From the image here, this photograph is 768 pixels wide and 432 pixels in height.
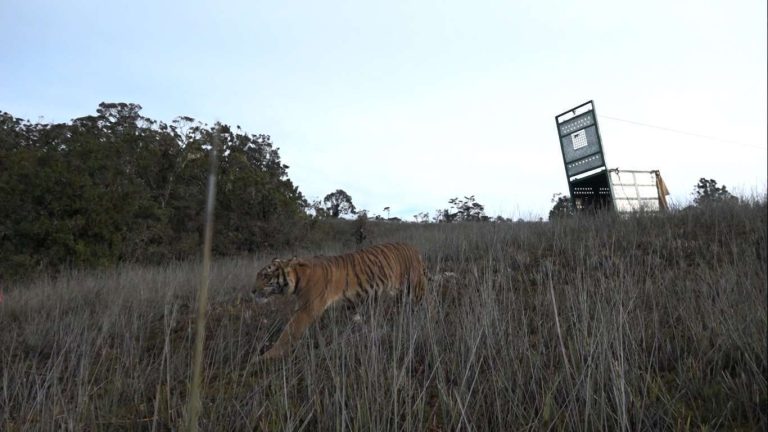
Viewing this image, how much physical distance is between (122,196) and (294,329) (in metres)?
11.2

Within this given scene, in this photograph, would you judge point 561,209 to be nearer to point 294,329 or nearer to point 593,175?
point 593,175

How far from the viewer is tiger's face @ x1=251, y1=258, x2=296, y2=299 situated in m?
4.74

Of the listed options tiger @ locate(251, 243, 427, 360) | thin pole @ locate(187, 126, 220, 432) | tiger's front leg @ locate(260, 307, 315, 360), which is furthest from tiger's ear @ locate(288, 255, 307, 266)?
thin pole @ locate(187, 126, 220, 432)

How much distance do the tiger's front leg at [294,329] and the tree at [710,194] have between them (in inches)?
270

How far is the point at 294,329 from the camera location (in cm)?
416

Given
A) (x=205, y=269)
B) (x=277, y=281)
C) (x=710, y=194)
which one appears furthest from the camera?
(x=710, y=194)

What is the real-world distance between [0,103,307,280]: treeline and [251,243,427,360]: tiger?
4.64 metres

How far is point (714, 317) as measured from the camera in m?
2.74

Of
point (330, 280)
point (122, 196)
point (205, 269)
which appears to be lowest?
point (330, 280)

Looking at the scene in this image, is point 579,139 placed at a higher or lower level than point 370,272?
higher

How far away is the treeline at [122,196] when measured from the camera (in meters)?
11.5

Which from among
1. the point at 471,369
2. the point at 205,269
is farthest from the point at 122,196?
the point at 205,269

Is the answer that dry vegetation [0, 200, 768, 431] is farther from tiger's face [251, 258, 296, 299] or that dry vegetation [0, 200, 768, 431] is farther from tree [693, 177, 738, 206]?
tree [693, 177, 738, 206]

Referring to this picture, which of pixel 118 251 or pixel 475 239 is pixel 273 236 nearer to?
pixel 118 251
